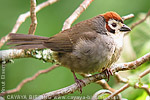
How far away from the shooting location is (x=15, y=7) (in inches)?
213

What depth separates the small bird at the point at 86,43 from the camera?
328 cm

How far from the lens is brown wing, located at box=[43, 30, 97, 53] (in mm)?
3477

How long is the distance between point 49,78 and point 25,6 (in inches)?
57.3

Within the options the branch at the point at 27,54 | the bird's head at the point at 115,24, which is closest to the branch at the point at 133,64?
the bird's head at the point at 115,24

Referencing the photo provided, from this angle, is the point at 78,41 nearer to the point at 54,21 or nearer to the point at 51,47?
the point at 51,47

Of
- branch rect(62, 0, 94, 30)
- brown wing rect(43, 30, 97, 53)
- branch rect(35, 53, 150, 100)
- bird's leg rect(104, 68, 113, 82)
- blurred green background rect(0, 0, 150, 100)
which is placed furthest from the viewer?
blurred green background rect(0, 0, 150, 100)

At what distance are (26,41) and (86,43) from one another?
682mm

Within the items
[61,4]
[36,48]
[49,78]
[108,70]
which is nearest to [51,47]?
[36,48]

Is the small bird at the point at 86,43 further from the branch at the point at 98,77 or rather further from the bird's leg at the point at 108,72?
the branch at the point at 98,77

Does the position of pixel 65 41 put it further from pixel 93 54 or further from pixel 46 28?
pixel 46 28

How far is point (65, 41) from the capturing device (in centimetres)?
353

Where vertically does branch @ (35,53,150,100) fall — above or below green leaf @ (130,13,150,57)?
below

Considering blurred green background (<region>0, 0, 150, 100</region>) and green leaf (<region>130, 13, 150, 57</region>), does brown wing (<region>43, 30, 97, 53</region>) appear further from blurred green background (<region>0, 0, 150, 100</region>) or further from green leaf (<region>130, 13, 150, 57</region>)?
blurred green background (<region>0, 0, 150, 100</region>)

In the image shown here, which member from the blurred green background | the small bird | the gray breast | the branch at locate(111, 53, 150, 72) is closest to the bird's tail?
the small bird
